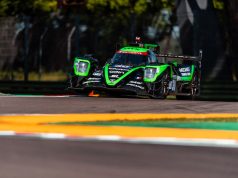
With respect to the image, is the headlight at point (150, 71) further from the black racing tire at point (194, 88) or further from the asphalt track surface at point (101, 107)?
the black racing tire at point (194, 88)

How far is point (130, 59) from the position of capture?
49.5 ft

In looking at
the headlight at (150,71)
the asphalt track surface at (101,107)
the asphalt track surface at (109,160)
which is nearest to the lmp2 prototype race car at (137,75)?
the headlight at (150,71)

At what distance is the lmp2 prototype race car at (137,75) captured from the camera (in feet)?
47.0

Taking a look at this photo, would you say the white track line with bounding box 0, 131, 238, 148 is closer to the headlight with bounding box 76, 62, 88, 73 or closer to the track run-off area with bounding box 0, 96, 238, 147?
the track run-off area with bounding box 0, 96, 238, 147

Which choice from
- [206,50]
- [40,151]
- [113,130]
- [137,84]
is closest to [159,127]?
[113,130]

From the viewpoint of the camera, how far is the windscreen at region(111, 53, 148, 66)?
48.9ft

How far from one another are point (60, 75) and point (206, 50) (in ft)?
16.0

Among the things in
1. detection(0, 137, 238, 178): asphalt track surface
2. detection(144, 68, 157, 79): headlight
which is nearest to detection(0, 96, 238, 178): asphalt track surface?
detection(0, 137, 238, 178): asphalt track surface

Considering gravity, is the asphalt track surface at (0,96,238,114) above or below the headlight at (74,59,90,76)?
below

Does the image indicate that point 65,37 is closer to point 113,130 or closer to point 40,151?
point 113,130

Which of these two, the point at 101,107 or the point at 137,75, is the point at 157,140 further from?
the point at 137,75

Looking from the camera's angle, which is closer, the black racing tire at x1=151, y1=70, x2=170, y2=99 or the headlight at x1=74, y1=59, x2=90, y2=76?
the black racing tire at x1=151, y1=70, x2=170, y2=99

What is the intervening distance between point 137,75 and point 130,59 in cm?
76

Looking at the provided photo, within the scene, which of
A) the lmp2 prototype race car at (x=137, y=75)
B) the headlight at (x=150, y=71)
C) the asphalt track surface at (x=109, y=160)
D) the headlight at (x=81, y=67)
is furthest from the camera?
the headlight at (x=81, y=67)
